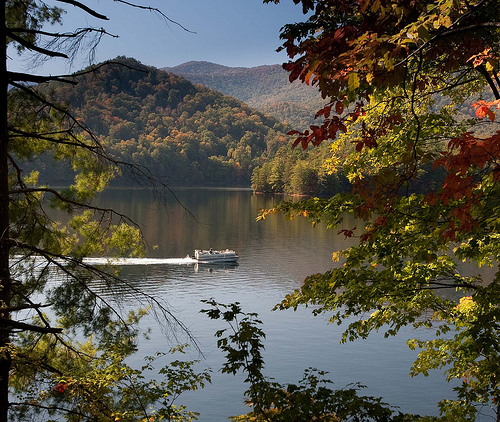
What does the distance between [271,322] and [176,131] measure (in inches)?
5933

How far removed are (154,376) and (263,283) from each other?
500 inches

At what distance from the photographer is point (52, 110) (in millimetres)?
7121

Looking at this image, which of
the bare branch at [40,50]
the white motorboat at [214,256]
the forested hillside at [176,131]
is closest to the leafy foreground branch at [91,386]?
the bare branch at [40,50]

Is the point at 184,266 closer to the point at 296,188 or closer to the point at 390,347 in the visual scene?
the point at 390,347

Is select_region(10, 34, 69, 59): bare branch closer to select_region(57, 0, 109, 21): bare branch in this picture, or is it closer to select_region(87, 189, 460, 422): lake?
select_region(57, 0, 109, 21): bare branch

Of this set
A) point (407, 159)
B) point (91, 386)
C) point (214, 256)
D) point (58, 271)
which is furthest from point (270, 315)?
point (407, 159)

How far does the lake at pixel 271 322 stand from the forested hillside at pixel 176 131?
74.9 meters

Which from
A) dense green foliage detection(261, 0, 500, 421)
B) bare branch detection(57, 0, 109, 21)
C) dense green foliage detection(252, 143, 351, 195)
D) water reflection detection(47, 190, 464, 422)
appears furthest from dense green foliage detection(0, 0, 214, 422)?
dense green foliage detection(252, 143, 351, 195)

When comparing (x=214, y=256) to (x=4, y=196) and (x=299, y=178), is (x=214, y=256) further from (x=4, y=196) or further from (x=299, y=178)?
(x=299, y=178)

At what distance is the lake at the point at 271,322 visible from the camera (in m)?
14.1

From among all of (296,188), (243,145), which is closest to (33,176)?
(296,188)

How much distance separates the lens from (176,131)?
165500 millimetres

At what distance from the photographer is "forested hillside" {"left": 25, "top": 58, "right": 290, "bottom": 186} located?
435 ft

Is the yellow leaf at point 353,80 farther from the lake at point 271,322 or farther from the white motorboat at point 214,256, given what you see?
the white motorboat at point 214,256
